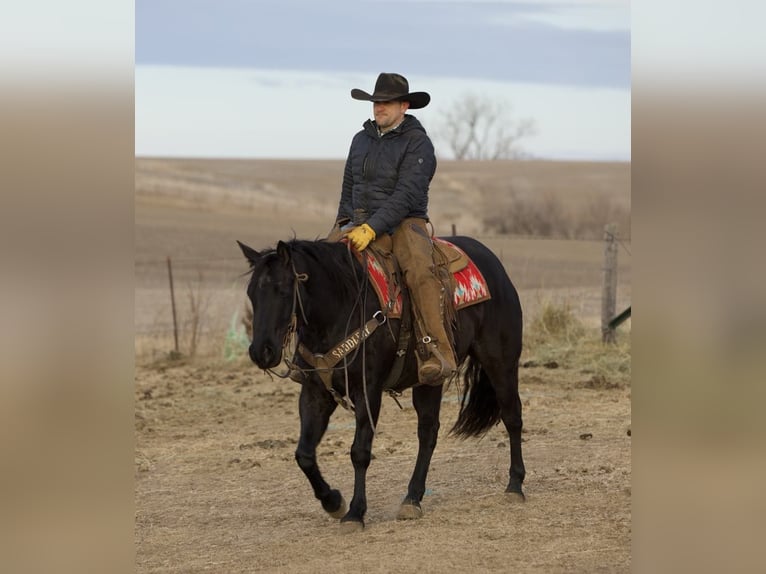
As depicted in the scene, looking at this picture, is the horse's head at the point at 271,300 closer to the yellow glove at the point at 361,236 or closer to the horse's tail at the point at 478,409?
the yellow glove at the point at 361,236

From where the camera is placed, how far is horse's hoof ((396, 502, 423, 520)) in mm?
6883

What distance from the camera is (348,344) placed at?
660 centimetres

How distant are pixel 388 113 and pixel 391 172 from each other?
377 mm

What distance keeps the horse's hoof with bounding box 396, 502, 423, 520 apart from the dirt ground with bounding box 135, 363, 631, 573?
60mm

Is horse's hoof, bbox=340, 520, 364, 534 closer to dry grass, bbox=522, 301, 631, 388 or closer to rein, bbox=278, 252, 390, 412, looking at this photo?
rein, bbox=278, 252, 390, 412

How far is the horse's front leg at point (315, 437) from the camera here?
6574 millimetres

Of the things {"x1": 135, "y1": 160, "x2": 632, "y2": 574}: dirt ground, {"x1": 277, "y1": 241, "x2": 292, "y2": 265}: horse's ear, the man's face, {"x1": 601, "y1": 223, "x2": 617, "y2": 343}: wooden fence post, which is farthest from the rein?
{"x1": 601, "y1": 223, "x2": 617, "y2": 343}: wooden fence post

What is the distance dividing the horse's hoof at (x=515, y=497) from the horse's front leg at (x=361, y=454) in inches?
45.9

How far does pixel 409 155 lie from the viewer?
6.90 m

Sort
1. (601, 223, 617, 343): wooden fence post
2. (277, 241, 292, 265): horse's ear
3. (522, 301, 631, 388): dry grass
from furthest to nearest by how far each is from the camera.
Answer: (601, 223, 617, 343): wooden fence post → (522, 301, 631, 388): dry grass → (277, 241, 292, 265): horse's ear

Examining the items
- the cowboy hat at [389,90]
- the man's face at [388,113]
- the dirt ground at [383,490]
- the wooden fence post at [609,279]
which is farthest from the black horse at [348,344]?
the wooden fence post at [609,279]

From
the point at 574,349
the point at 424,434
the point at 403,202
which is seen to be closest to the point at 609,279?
the point at 574,349
